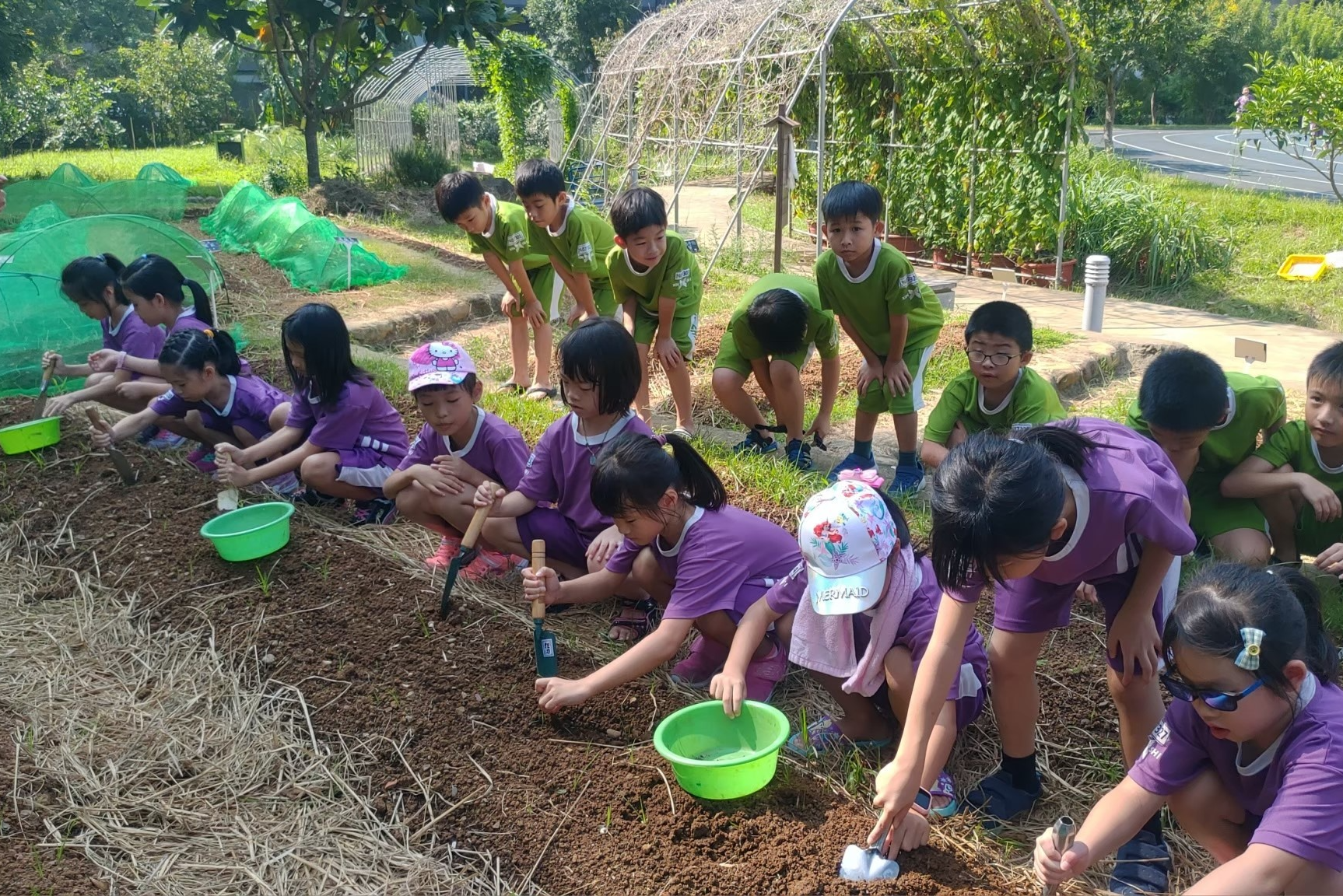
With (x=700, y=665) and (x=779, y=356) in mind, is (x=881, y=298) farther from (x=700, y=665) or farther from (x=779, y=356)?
(x=700, y=665)

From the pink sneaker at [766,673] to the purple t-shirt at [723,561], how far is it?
0.16 meters

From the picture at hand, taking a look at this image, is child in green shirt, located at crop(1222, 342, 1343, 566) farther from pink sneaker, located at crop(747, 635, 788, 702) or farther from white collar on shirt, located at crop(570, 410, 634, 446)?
white collar on shirt, located at crop(570, 410, 634, 446)

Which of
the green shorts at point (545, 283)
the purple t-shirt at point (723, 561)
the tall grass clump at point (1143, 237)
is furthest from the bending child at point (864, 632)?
the tall grass clump at point (1143, 237)

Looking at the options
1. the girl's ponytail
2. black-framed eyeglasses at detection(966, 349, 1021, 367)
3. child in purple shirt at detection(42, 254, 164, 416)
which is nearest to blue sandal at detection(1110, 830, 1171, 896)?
the girl's ponytail

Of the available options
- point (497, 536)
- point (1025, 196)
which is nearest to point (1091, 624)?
point (497, 536)

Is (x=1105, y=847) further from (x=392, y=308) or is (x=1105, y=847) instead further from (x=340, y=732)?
(x=392, y=308)

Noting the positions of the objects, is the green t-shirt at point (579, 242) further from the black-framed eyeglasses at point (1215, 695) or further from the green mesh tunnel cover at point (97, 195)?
the green mesh tunnel cover at point (97, 195)

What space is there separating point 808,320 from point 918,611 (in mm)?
2380

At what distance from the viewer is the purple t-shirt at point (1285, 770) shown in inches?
63.9

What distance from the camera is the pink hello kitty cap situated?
3.41 metres

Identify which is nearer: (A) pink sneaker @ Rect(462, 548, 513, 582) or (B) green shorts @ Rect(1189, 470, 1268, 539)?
(B) green shorts @ Rect(1189, 470, 1268, 539)

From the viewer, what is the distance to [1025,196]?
9.04 meters

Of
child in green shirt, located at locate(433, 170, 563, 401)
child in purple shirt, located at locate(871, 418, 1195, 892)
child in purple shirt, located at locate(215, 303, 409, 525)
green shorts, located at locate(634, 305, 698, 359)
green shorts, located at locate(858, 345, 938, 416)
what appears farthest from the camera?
child in green shirt, located at locate(433, 170, 563, 401)

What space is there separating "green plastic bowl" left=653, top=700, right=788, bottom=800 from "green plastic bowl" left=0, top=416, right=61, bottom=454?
356 centimetres
